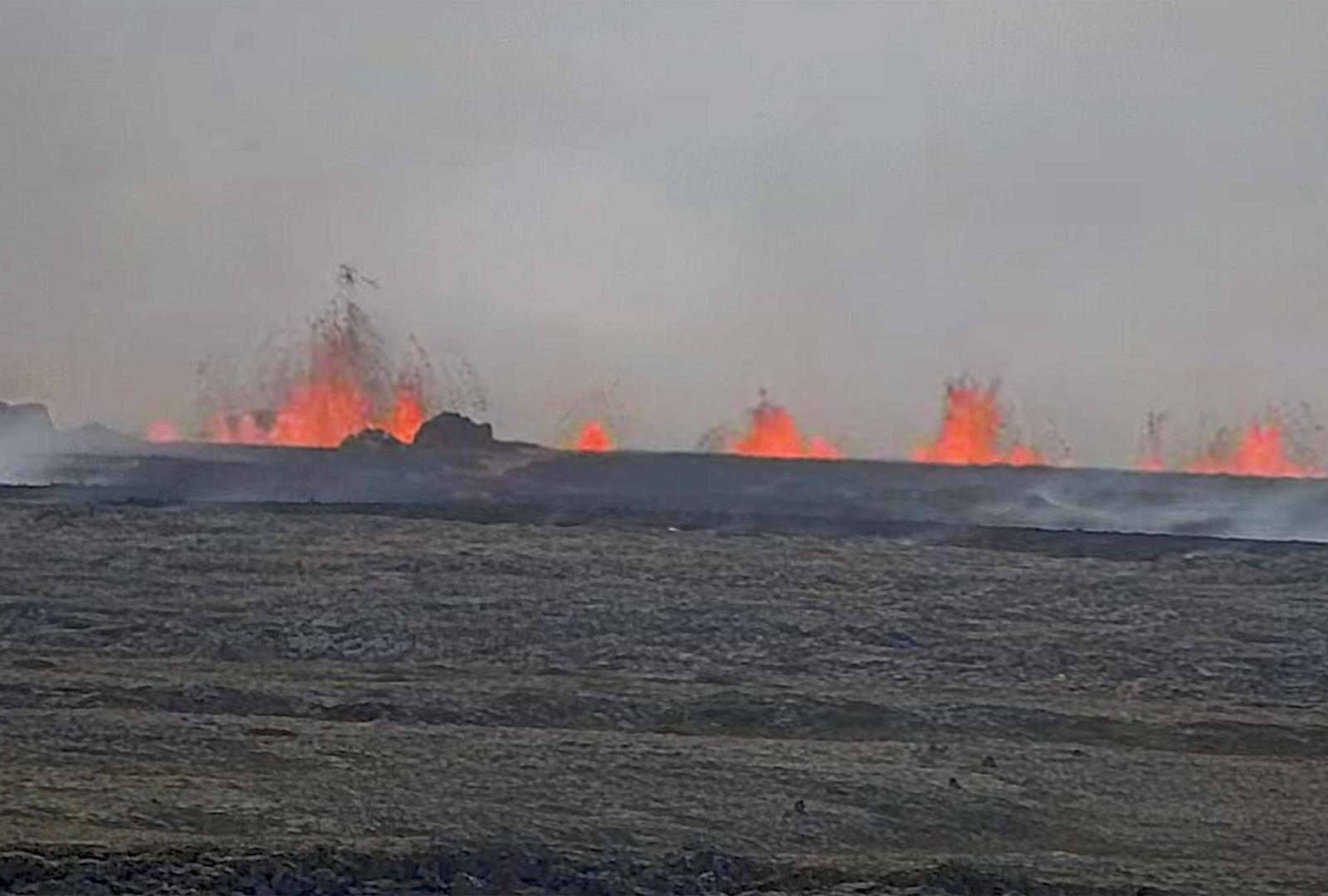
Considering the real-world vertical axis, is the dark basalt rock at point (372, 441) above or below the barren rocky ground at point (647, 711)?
above

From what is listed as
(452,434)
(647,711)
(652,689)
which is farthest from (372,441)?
(647,711)

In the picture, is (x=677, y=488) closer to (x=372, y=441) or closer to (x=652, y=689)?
(x=372, y=441)

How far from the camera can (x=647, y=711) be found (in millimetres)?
11805

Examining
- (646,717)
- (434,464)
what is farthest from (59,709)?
(434,464)

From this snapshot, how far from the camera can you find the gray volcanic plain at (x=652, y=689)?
8.48m

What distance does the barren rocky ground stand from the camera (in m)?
8.38

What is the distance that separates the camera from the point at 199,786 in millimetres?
9414

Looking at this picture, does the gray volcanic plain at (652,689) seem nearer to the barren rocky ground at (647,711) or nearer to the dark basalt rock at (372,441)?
the barren rocky ground at (647,711)

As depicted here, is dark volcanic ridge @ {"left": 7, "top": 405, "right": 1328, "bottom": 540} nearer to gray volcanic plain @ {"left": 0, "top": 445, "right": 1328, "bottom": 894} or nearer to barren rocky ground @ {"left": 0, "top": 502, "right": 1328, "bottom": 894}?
gray volcanic plain @ {"left": 0, "top": 445, "right": 1328, "bottom": 894}

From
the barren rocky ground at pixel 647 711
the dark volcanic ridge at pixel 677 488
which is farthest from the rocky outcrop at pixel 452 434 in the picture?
the barren rocky ground at pixel 647 711

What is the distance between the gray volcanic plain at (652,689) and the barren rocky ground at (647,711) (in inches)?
1.3

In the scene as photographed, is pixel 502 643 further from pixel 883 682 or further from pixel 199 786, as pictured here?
pixel 199 786

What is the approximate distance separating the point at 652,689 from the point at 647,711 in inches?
27.5

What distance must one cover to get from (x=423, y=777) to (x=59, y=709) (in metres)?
2.77
